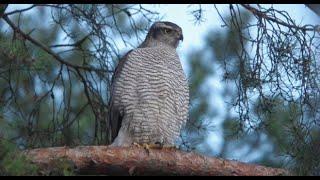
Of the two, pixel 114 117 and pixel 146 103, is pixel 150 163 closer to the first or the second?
pixel 146 103

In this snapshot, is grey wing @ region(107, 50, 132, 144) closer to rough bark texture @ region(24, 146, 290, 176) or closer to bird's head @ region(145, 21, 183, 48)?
bird's head @ region(145, 21, 183, 48)

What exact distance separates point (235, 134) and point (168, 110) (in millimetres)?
766

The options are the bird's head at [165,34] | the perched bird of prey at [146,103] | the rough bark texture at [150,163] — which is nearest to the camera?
the rough bark texture at [150,163]

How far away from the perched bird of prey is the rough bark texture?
784 millimetres

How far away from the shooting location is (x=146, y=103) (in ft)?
19.7

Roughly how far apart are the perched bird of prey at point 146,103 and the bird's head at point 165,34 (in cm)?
52

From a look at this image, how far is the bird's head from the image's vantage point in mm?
6672

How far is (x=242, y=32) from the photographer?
5.70 m

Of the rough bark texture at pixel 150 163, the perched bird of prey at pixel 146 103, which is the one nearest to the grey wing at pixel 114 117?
the perched bird of prey at pixel 146 103

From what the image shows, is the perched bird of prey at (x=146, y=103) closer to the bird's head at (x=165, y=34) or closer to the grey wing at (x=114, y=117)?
the grey wing at (x=114, y=117)

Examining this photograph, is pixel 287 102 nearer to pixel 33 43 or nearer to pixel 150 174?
pixel 150 174

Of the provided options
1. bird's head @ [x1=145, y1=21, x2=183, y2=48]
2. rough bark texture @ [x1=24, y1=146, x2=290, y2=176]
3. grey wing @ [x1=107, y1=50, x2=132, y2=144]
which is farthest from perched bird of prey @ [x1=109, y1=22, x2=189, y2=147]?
rough bark texture @ [x1=24, y1=146, x2=290, y2=176]

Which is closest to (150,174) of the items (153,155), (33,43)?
(153,155)

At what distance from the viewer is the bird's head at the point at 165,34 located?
6672 mm
